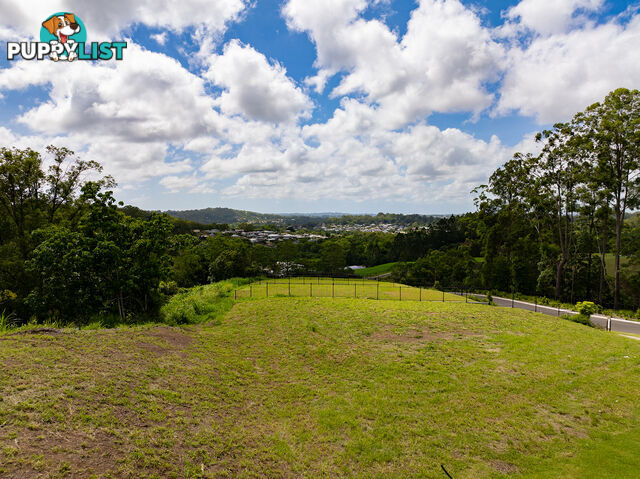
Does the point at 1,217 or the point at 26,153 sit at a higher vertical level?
the point at 26,153

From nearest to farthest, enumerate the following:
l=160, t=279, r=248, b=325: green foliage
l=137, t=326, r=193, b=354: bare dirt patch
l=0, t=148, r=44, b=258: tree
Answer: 1. l=137, t=326, r=193, b=354: bare dirt patch
2. l=160, t=279, r=248, b=325: green foliage
3. l=0, t=148, r=44, b=258: tree

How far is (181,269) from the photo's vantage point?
43.1 m

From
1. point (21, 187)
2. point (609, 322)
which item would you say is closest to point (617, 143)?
point (609, 322)

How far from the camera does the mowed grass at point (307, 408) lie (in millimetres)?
5711

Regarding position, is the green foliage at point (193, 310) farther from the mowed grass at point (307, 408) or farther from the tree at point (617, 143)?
the tree at point (617, 143)

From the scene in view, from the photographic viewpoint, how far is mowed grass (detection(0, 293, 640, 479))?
225 inches

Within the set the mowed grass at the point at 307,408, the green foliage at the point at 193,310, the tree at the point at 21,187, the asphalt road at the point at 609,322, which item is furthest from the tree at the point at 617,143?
the tree at the point at 21,187

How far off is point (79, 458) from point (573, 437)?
1059cm

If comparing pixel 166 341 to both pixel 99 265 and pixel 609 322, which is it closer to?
pixel 99 265

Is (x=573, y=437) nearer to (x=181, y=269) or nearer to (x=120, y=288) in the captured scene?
(x=120, y=288)

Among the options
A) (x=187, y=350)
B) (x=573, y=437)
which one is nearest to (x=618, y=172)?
(x=573, y=437)

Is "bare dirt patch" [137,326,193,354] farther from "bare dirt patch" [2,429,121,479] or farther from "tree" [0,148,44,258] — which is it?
"tree" [0,148,44,258]

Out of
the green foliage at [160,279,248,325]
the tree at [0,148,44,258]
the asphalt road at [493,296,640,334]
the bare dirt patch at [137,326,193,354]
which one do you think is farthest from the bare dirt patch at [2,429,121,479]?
the asphalt road at [493,296,640,334]

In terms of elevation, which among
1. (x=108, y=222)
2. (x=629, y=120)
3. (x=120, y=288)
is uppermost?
(x=629, y=120)
